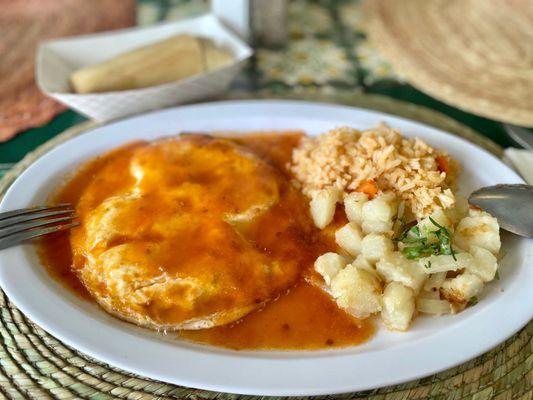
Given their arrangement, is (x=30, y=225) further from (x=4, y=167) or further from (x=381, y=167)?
(x=381, y=167)

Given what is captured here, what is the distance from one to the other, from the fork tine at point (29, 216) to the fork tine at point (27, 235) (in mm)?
39

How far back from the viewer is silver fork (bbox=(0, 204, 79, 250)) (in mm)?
1652

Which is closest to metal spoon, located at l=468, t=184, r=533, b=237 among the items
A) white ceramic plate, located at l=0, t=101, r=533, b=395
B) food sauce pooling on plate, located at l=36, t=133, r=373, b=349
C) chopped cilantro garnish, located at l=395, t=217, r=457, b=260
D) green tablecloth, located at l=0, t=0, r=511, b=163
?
white ceramic plate, located at l=0, t=101, r=533, b=395

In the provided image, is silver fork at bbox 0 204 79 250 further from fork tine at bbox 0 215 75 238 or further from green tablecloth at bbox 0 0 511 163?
green tablecloth at bbox 0 0 511 163

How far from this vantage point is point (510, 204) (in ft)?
5.80

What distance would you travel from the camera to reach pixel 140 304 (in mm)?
1527

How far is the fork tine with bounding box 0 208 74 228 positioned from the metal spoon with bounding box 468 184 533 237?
1.30 meters

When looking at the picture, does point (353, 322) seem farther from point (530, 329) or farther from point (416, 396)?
point (530, 329)

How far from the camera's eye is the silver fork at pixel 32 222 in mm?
1652

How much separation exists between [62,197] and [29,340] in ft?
1.74

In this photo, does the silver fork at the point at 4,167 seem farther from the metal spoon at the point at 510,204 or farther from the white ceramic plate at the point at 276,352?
the metal spoon at the point at 510,204

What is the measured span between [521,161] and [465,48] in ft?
3.80

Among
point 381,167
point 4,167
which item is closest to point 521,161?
point 381,167

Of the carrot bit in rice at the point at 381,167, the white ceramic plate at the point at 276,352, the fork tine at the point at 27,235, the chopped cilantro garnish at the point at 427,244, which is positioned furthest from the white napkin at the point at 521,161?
the fork tine at the point at 27,235
